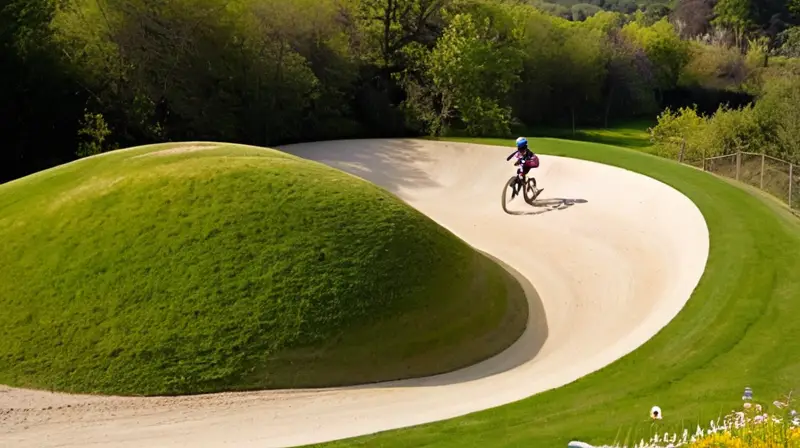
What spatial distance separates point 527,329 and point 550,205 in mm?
10597

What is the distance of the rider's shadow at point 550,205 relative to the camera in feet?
78.2

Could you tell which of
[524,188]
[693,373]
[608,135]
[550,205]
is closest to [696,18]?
[608,135]

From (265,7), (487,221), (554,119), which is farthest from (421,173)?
(554,119)

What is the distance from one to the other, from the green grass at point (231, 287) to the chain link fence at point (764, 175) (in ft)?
33.7

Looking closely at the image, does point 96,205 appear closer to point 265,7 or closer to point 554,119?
point 265,7

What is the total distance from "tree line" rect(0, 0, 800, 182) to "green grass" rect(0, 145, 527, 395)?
14.1 metres

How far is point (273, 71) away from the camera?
35.2m

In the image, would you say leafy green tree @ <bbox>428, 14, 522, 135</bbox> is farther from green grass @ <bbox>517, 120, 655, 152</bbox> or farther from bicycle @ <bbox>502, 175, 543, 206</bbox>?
bicycle @ <bbox>502, 175, 543, 206</bbox>

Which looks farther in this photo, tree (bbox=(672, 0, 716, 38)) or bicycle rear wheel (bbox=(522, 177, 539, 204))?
tree (bbox=(672, 0, 716, 38))

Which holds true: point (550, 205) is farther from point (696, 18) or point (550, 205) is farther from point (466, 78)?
point (696, 18)

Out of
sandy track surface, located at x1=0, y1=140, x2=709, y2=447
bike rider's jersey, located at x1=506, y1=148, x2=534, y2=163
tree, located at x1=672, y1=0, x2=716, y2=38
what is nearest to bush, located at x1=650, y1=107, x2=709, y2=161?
sandy track surface, located at x1=0, y1=140, x2=709, y2=447

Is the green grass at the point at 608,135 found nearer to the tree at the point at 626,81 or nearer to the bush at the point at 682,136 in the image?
the tree at the point at 626,81

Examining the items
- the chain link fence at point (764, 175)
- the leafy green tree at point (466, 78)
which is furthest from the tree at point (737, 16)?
the chain link fence at point (764, 175)

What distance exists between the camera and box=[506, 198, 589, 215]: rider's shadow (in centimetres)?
2384
